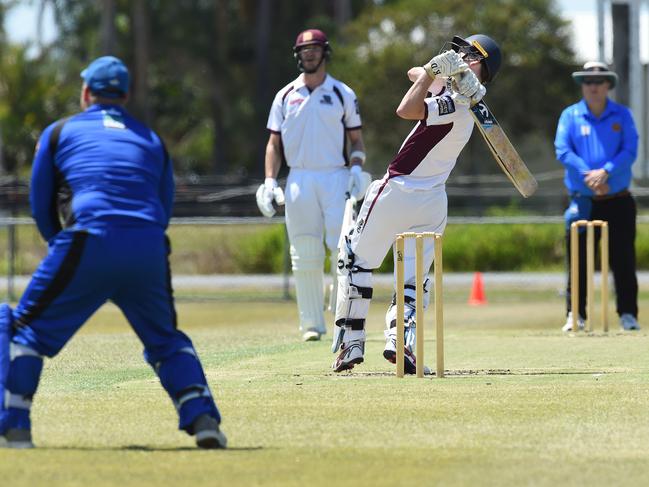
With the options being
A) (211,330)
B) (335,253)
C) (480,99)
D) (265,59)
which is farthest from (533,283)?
(265,59)

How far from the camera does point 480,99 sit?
9125 mm

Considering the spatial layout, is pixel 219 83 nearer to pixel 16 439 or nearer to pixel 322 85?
pixel 322 85

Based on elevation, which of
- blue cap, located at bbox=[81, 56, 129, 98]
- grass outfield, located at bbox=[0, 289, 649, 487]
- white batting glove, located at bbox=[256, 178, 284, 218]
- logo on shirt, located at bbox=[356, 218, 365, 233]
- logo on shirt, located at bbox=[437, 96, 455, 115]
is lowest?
grass outfield, located at bbox=[0, 289, 649, 487]

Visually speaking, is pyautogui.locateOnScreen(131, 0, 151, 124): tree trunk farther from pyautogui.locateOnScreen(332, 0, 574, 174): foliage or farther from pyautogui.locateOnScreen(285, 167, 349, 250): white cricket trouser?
pyautogui.locateOnScreen(285, 167, 349, 250): white cricket trouser

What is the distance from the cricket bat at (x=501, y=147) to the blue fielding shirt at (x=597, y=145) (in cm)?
385

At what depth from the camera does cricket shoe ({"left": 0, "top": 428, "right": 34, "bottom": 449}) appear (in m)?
6.46

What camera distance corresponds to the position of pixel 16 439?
648cm

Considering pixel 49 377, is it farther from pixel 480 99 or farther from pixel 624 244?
pixel 624 244

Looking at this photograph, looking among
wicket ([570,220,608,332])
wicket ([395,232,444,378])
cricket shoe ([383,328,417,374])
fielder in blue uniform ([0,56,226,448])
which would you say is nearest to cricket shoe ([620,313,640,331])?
wicket ([570,220,608,332])

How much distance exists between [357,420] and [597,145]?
6.49 m

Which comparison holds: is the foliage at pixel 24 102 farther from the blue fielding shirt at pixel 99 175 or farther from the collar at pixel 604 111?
the blue fielding shirt at pixel 99 175

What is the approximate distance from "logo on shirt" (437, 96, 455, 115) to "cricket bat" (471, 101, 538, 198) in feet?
0.41

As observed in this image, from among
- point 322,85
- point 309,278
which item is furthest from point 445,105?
point 309,278

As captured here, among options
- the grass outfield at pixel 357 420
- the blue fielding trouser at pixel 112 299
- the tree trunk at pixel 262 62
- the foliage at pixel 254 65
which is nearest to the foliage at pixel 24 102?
the foliage at pixel 254 65
